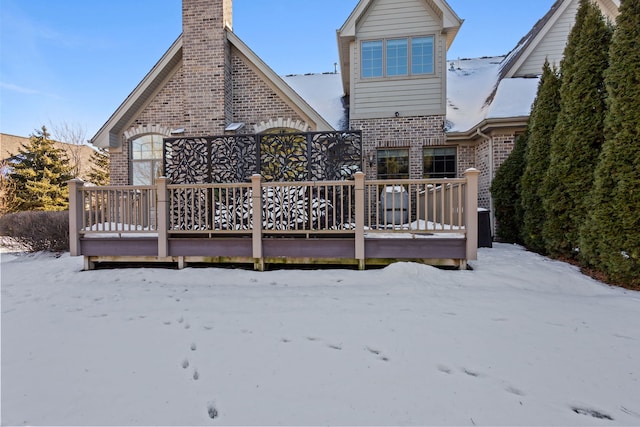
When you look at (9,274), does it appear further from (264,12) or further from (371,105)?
(264,12)

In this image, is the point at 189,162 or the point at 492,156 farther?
the point at 492,156

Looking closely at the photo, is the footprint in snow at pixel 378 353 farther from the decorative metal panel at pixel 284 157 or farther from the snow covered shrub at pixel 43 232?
the snow covered shrub at pixel 43 232

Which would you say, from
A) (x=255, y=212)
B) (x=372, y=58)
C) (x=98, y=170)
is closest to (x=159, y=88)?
(x=372, y=58)

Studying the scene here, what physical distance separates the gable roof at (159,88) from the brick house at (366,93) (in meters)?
0.03

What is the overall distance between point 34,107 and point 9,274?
59.0 feet

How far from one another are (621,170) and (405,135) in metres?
4.82

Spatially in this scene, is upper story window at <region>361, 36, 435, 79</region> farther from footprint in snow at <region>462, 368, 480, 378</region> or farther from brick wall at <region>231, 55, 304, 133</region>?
footprint in snow at <region>462, 368, 480, 378</region>

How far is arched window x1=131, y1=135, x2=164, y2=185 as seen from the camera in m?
8.53

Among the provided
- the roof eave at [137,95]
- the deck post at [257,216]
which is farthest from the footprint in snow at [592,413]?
the roof eave at [137,95]

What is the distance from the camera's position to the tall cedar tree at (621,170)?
3.70m

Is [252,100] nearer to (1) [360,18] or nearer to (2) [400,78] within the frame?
(1) [360,18]

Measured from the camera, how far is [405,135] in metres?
8.11

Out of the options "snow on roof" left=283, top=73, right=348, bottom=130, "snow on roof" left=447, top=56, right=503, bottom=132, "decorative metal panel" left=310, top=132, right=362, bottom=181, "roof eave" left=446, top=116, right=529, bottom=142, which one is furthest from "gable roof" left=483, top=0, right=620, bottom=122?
"decorative metal panel" left=310, top=132, right=362, bottom=181

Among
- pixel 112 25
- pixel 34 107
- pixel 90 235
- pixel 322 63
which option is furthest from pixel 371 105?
pixel 34 107
